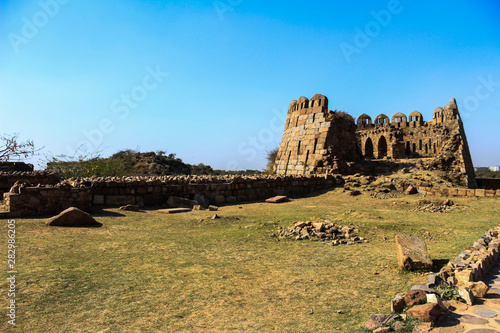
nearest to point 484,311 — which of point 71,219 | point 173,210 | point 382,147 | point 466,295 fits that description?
point 466,295

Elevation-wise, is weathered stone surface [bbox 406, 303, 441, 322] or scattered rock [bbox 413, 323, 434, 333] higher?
weathered stone surface [bbox 406, 303, 441, 322]

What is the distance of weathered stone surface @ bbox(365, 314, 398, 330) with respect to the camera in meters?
2.89

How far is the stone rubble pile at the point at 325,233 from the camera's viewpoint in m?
6.25

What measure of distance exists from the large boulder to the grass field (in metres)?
0.23

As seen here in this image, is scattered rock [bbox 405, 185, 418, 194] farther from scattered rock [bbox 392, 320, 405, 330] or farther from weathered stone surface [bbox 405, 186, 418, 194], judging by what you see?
scattered rock [bbox 392, 320, 405, 330]

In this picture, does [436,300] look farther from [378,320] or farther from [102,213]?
[102,213]

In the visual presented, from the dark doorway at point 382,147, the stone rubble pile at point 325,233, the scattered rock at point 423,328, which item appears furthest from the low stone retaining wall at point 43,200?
the dark doorway at point 382,147

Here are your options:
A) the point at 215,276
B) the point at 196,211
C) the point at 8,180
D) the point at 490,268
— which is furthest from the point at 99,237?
the point at 8,180

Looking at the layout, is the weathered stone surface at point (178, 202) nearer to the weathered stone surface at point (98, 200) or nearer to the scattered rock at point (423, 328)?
the weathered stone surface at point (98, 200)

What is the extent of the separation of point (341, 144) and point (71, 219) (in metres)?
13.4

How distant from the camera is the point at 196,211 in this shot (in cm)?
1035

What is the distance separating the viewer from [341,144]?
1734 cm

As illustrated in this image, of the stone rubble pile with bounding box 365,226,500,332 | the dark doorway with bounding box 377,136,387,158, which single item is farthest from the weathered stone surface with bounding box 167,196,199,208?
the dark doorway with bounding box 377,136,387,158

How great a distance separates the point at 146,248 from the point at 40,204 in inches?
162
